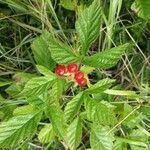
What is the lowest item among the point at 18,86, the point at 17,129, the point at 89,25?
the point at 17,129

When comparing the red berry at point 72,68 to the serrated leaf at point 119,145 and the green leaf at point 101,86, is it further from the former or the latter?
the serrated leaf at point 119,145

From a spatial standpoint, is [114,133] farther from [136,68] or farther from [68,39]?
[68,39]

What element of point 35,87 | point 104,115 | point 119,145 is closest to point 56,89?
point 35,87

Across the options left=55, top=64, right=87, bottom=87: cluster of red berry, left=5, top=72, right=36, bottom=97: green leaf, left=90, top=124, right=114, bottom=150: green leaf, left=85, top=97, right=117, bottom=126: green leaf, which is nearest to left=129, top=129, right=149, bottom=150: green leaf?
left=90, top=124, right=114, bottom=150: green leaf

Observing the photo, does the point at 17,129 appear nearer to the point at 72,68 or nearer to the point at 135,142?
the point at 72,68

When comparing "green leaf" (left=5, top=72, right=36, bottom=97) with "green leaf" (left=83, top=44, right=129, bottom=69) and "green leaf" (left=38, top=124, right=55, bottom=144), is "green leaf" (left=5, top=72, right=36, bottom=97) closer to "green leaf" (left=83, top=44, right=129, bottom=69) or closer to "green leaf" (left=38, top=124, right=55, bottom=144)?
"green leaf" (left=38, top=124, right=55, bottom=144)

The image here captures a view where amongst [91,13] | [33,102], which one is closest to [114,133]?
[33,102]
